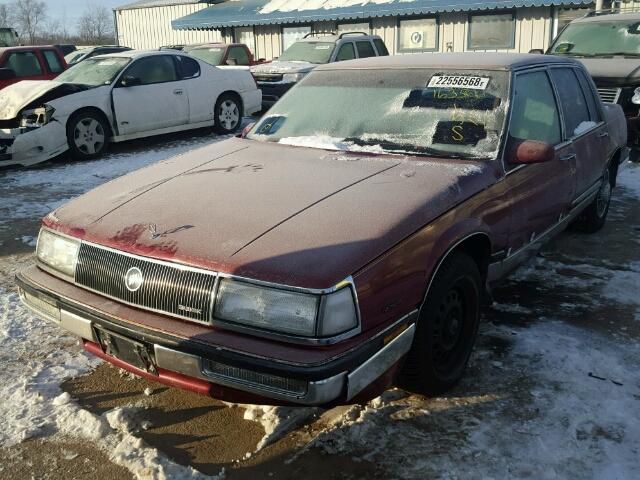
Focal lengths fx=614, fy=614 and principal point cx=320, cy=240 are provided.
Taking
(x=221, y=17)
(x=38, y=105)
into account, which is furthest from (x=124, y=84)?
(x=221, y=17)

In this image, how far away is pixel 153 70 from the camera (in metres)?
9.88

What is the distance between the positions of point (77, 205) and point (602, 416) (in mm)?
2714

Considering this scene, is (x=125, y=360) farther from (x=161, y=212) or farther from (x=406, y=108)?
(x=406, y=108)

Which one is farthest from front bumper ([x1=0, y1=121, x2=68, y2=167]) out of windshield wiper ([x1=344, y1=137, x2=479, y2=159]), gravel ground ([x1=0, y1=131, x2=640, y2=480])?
windshield wiper ([x1=344, y1=137, x2=479, y2=159])

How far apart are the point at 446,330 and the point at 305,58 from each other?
1119 centimetres

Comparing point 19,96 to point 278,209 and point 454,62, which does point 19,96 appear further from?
point 278,209

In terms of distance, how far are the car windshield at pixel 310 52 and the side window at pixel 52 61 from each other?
15.2ft

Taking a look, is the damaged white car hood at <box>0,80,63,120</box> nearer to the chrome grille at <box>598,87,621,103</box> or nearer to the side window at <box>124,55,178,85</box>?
the side window at <box>124,55,178,85</box>

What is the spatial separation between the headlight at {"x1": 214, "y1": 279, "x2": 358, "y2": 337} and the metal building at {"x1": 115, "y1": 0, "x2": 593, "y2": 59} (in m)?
15.3

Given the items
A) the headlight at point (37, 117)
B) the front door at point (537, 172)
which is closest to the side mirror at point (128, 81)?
the headlight at point (37, 117)

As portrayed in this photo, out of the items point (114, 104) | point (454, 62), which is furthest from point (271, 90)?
point (454, 62)

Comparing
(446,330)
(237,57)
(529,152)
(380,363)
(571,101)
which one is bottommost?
(446,330)

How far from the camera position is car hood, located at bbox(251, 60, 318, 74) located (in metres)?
12.3

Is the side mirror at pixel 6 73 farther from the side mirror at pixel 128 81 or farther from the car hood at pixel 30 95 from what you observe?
the side mirror at pixel 128 81
